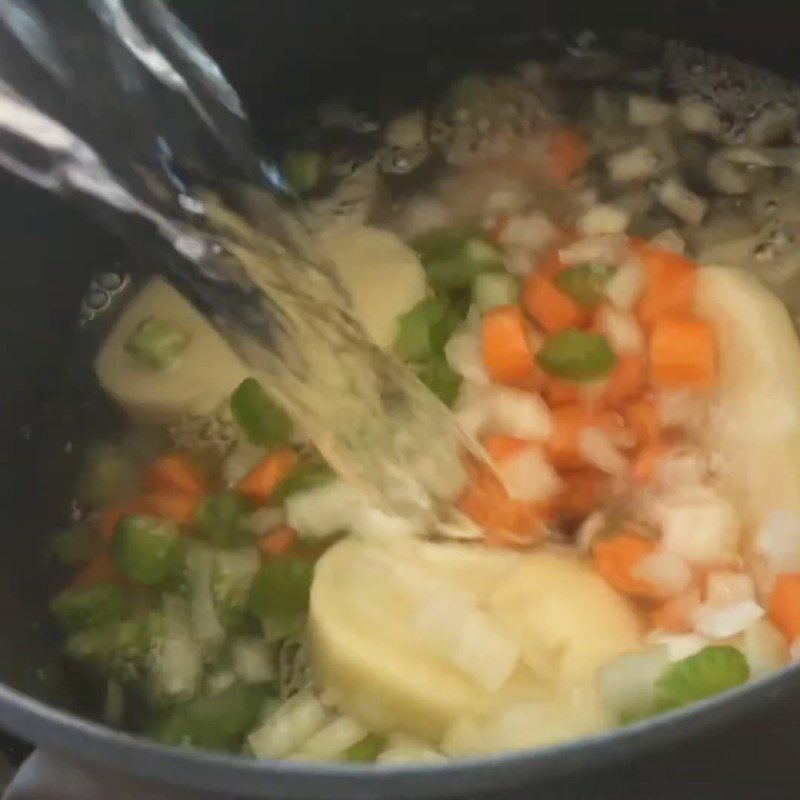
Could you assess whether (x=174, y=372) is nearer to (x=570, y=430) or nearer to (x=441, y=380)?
(x=441, y=380)

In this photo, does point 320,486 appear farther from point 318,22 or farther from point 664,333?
point 318,22

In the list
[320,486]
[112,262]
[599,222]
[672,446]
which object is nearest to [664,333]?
[672,446]

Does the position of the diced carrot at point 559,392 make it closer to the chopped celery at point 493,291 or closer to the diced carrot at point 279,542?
the chopped celery at point 493,291

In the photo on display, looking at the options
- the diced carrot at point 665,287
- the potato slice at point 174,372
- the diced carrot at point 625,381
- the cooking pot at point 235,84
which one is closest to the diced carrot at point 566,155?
the cooking pot at point 235,84

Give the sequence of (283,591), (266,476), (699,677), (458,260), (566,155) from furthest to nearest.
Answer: (566,155)
(458,260)
(266,476)
(283,591)
(699,677)

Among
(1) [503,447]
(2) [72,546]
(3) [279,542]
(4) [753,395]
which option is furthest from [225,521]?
(4) [753,395]

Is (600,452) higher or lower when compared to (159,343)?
lower

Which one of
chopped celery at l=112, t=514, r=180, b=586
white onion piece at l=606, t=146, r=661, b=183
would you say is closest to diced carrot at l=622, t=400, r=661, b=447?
white onion piece at l=606, t=146, r=661, b=183
